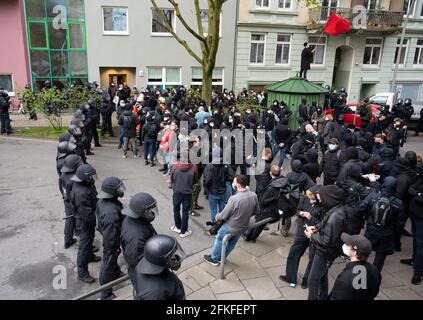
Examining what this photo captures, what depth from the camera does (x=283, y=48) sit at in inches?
921

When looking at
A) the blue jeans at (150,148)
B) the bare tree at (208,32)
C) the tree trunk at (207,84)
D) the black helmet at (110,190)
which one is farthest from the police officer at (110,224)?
the tree trunk at (207,84)

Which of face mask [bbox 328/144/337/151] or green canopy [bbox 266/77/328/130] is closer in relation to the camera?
face mask [bbox 328/144/337/151]

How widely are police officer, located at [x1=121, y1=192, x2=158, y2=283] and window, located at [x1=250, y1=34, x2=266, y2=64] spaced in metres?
20.1

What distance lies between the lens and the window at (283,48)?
23172mm

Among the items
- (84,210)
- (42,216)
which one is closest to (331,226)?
(84,210)

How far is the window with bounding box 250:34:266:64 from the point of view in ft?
74.5

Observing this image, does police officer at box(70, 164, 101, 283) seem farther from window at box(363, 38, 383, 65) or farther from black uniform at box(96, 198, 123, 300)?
window at box(363, 38, 383, 65)

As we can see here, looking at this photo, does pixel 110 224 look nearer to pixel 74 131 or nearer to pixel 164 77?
pixel 74 131

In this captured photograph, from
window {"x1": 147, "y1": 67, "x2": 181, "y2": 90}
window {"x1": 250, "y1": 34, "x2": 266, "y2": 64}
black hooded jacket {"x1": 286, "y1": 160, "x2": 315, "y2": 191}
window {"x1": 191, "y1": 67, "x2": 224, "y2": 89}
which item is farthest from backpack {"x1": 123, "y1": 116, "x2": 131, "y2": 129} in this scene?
window {"x1": 250, "y1": 34, "x2": 266, "y2": 64}

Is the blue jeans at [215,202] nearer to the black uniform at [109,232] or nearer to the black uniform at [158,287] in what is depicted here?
the black uniform at [109,232]

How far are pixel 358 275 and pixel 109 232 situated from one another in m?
3.20

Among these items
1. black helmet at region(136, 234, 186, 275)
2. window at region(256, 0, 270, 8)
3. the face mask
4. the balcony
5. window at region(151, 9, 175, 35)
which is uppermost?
window at region(256, 0, 270, 8)
